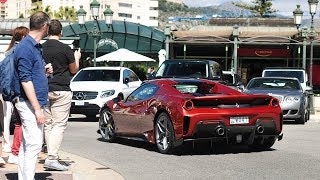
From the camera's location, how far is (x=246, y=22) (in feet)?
162

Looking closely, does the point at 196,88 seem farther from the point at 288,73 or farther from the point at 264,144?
the point at 288,73

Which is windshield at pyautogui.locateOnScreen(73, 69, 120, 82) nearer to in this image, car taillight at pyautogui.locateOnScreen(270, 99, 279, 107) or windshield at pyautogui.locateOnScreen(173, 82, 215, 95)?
windshield at pyautogui.locateOnScreen(173, 82, 215, 95)

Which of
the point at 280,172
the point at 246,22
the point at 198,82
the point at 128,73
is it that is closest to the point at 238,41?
the point at 128,73

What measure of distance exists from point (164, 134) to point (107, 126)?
2508 mm

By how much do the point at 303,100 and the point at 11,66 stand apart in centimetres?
1354

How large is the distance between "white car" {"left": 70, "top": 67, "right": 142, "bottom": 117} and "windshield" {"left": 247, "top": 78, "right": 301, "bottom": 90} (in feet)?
12.7

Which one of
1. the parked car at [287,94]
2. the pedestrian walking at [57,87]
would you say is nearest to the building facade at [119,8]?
the parked car at [287,94]

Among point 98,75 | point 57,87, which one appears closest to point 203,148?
point 57,87

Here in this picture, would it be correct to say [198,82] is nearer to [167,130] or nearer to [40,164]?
[167,130]

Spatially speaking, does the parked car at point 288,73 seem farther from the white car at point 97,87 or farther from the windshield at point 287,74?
the white car at point 97,87

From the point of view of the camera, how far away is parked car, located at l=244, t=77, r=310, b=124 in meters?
19.0

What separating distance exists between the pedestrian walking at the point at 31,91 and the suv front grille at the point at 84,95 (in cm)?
1184

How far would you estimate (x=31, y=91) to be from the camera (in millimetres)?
6887

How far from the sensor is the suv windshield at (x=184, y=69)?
63.9 ft
